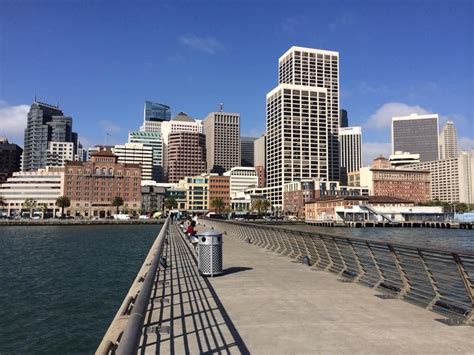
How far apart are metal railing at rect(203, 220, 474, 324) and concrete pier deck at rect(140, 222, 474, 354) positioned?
0.53m

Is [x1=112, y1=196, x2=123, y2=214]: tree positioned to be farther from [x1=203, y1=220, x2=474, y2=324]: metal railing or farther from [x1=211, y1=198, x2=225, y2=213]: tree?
[x1=203, y1=220, x2=474, y2=324]: metal railing

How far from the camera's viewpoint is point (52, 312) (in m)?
15.6

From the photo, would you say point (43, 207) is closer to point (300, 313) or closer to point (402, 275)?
point (402, 275)

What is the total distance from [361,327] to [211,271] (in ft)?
22.2

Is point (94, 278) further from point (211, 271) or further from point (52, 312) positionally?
point (211, 271)

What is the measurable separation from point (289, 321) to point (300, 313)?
72cm

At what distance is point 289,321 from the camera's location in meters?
7.50

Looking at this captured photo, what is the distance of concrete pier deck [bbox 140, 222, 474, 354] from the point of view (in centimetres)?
606

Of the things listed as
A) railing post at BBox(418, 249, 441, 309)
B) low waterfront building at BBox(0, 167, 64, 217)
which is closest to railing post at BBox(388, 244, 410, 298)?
railing post at BBox(418, 249, 441, 309)


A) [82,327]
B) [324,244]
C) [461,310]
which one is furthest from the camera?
[324,244]

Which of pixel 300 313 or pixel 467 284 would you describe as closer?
pixel 467 284

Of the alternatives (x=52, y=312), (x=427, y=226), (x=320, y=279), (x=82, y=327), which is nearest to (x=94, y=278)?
(x=52, y=312)

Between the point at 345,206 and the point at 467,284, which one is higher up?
the point at 345,206

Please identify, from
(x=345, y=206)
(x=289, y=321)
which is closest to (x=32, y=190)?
(x=345, y=206)
